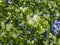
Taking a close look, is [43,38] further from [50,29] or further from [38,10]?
[38,10]

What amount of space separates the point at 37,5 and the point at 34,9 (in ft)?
0.33

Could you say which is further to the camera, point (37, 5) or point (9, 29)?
point (37, 5)

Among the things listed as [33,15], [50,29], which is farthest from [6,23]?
[50,29]

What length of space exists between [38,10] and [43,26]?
0.23 m

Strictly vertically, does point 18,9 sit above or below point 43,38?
above

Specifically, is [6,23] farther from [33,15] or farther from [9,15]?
[33,15]

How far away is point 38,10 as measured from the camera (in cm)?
317

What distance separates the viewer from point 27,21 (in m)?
3.08

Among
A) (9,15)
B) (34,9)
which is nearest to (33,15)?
(34,9)

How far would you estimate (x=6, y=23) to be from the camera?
3129 mm

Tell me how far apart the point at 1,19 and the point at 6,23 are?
8 cm

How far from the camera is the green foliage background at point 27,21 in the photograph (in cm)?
300

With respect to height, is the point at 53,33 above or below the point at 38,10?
below

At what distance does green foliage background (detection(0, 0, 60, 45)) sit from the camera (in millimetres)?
2998
